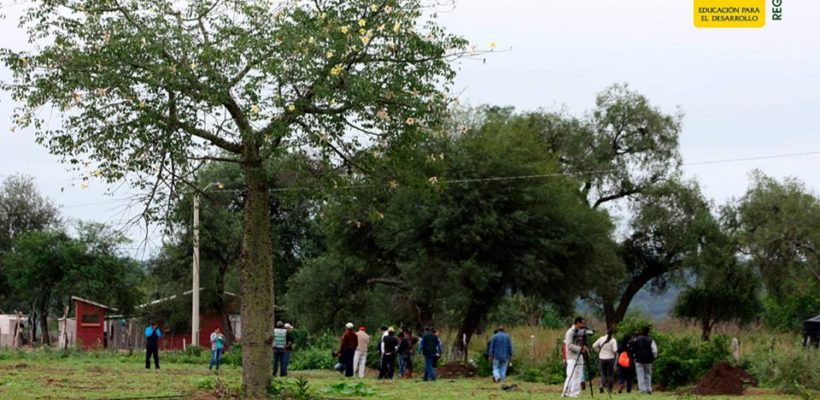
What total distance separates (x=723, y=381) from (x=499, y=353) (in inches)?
277

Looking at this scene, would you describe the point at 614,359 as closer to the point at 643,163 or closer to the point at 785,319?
the point at 643,163

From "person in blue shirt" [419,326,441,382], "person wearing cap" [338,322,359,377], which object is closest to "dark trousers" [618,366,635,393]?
"person in blue shirt" [419,326,441,382]

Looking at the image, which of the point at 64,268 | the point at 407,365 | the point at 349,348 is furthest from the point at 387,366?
the point at 64,268

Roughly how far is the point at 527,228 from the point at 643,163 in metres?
23.9

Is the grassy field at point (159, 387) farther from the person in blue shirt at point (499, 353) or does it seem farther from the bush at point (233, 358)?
the bush at point (233, 358)

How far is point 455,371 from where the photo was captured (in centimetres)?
4062

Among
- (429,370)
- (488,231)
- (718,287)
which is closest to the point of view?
(429,370)

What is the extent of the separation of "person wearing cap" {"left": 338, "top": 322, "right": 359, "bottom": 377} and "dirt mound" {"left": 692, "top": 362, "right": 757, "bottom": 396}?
37.2ft

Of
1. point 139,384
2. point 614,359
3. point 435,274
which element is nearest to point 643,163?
point 435,274

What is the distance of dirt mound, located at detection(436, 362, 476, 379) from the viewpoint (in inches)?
1585

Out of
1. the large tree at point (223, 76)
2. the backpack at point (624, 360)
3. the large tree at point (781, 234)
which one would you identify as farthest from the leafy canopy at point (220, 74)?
the large tree at point (781, 234)

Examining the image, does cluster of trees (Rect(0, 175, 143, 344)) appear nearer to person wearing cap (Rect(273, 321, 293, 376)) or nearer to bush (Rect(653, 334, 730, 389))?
person wearing cap (Rect(273, 321, 293, 376))

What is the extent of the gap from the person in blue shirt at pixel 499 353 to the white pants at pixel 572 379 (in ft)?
25.6

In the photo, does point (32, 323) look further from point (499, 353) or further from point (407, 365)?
point (499, 353)
